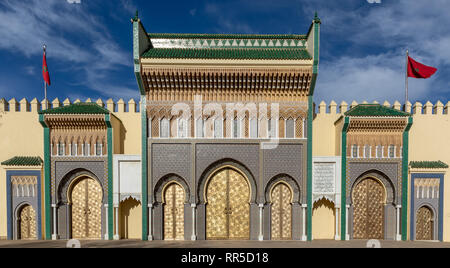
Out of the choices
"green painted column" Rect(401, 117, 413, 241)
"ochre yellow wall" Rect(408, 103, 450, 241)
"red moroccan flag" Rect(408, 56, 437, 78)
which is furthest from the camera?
"ochre yellow wall" Rect(408, 103, 450, 241)

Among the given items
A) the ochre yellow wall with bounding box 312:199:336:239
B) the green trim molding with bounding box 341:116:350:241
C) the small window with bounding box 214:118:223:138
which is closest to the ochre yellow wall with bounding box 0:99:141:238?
the small window with bounding box 214:118:223:138

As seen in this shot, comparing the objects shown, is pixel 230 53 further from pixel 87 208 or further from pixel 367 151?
pixel 87 208

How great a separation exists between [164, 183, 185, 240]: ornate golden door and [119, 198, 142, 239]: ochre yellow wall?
128cm

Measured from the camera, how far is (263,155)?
8234 millimetres

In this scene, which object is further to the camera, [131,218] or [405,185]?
[131,218]

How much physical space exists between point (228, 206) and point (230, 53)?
218 inches

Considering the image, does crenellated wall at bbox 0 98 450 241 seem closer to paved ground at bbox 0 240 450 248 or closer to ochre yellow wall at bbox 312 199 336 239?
ochre yellow wall at bbox 312 199 336 239

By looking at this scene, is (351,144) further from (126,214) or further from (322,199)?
(126,214)

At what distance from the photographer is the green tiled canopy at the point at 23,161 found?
Result: 823 cm

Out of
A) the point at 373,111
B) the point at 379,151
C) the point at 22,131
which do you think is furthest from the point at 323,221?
the point at 22,131

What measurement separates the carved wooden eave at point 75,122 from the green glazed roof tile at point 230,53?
9.21 feet

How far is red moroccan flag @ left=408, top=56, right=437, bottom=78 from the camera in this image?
8.70m

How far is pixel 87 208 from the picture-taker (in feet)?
27.6

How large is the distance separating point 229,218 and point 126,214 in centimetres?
397
